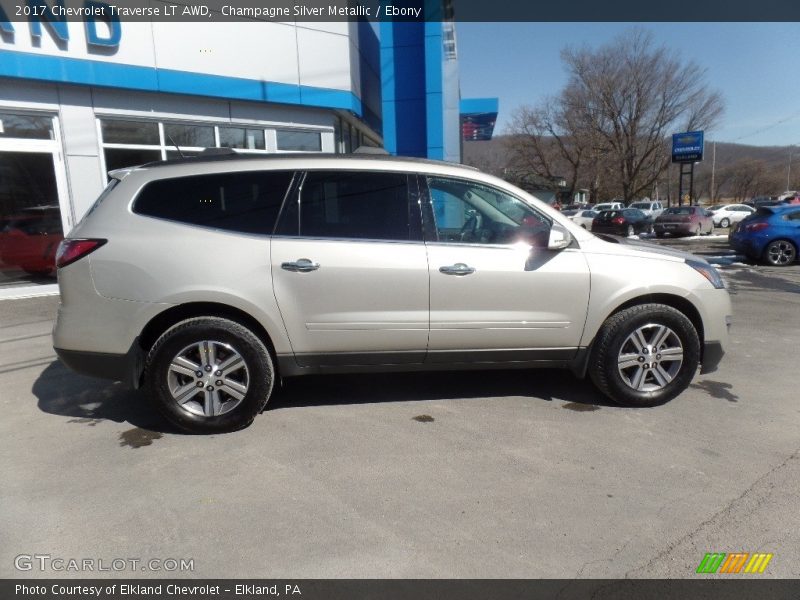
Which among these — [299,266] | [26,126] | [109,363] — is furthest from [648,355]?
[26,126]

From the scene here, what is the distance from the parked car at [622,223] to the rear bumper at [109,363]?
21.6m

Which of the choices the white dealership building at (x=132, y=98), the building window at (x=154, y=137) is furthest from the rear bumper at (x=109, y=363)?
the white dealership building at (x=132, y=98)

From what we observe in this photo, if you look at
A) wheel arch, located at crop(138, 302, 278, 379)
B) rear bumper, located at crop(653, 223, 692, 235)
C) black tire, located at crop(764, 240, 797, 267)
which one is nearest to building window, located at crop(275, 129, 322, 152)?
wheel arch, located at crop(138, 302, 278, 379)

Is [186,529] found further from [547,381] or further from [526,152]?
[526,152]

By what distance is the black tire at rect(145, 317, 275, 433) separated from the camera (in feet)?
12.0

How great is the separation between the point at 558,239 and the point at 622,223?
2062 centimetres

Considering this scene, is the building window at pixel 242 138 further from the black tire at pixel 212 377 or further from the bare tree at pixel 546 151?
the bare tree at pixel 546 151

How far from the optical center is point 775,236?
41.2 ft

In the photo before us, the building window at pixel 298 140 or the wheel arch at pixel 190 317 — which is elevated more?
the building window at pixel 298 140

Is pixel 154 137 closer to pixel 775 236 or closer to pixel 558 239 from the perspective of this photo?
pixel 558 239

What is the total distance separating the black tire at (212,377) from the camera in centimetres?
365

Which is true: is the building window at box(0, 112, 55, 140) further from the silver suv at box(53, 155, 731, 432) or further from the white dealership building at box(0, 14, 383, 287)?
the silver suv at box(53, 155, 731, 432)
